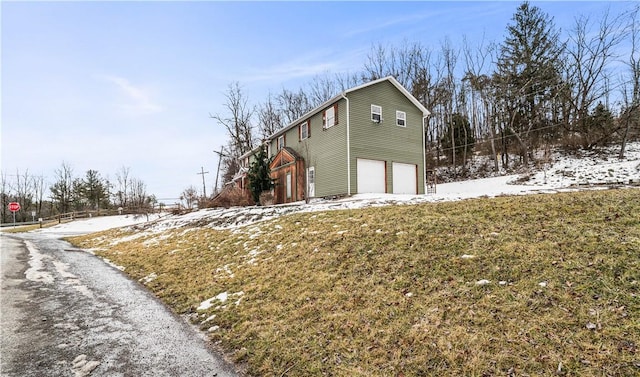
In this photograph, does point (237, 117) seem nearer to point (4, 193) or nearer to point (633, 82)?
point (633, 82)

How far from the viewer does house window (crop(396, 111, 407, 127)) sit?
1812 cm

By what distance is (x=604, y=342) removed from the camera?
2.81 metres

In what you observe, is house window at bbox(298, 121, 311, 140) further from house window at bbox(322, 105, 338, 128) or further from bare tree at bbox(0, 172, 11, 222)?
bare tree at bbox(0, 172, 11, 222)

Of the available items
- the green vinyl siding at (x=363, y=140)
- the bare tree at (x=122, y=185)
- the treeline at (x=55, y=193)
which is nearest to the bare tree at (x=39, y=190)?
the treeline at (x=55, y=193)

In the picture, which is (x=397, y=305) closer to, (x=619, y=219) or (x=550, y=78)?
(x=619, y=219)

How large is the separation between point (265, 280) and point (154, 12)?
1132cm

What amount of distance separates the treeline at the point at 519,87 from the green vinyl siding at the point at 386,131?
38.8ft

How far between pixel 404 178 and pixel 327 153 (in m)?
4.80

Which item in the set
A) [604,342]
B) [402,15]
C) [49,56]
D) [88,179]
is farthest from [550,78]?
[88,179]

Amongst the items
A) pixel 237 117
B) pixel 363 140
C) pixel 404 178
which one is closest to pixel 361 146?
pixel 363 140

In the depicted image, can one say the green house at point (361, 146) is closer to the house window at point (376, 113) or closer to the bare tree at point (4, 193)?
the house window at point (376, 113)

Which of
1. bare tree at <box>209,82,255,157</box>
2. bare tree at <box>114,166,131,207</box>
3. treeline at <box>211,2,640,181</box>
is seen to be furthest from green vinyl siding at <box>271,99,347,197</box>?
bare tree at <box>114,166,131,207</box>

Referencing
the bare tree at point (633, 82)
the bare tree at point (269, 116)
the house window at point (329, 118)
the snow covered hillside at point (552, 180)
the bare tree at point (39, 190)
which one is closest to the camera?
the snow covered hillside at point (552, 180)

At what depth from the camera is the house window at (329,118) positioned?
55.8ft
